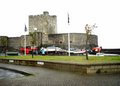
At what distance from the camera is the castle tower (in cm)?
9034

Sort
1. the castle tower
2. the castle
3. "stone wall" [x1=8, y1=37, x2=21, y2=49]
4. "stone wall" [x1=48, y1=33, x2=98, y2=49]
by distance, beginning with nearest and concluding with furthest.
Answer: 1. the castle
2. "stone wall" [x1=48, y1=33, x2=98, y2=49]
3. "stone wall" [x1=8, y1=37, x2=21, y2=49]
4. the castle tower

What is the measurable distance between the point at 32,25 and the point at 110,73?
2918 inches

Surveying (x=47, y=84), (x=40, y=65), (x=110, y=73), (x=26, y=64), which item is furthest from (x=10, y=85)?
(x=26, y=64)

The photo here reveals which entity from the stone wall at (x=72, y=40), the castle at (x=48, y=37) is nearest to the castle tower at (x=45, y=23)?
the castle at (x=48, y=37)

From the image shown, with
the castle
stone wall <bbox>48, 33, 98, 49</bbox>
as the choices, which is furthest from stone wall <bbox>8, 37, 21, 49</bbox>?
stone wall <bbox>48, 33, 98, 49</bbox>

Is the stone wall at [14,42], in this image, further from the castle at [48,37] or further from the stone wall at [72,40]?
the stone wall at [72,40]

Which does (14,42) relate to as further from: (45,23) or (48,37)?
(45,23)

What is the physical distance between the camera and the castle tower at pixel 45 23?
296 feet

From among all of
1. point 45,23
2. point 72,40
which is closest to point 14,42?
point 45,23

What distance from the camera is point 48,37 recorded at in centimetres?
8450

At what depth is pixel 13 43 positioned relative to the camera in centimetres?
8788

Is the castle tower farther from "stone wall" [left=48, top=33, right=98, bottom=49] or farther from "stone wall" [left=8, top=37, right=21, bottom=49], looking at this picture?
"stone wall" [left=8, top=37, right=21, bottom=49]

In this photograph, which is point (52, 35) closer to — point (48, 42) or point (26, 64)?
point (48, 42)

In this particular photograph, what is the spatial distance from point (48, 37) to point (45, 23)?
7378mm
